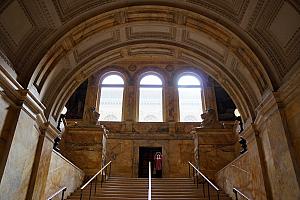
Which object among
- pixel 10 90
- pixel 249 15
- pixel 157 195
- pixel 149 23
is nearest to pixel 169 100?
pixel 157 195

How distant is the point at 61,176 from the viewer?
795 cm

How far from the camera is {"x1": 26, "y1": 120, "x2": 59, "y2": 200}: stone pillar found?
5.44 metres

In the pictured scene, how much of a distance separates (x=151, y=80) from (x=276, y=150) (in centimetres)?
1355

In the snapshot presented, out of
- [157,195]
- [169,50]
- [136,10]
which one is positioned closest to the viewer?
[136,10]

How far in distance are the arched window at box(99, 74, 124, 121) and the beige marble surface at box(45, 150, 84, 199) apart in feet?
22.7

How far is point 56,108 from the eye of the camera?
669 cm

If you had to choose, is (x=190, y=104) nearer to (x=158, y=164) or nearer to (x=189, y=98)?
(x=189, y=98)

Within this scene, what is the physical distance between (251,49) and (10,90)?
16.8ft

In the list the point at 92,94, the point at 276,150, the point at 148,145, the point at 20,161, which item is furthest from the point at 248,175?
the point at 92,94

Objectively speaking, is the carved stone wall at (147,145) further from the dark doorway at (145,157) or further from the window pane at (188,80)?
the window pane at (188,80)

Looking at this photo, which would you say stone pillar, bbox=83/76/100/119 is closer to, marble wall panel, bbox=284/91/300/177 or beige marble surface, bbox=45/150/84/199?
Answer: beige marble surface, bbox=45/150/84/199

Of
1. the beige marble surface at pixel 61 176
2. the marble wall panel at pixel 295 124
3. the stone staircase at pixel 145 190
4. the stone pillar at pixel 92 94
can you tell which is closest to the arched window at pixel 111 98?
the stone pillar at pixel 92 94

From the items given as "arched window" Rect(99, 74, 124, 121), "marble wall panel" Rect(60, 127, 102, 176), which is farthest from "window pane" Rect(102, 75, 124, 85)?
"marble wall panel" Rect(60, 127, 102, 176)

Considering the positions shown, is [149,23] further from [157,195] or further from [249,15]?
[157,195]
